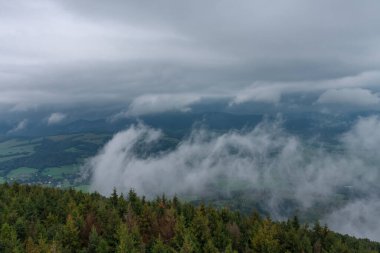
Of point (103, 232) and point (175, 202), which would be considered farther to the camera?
point (175, 202)

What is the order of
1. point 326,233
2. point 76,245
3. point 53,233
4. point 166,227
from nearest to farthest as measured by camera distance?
point 76,245, point 53,233, point 166,227, point 326,233

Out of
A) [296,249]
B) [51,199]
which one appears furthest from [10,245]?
[296,249]

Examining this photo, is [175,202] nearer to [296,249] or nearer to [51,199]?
[51,199]

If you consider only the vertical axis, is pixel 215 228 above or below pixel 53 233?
below

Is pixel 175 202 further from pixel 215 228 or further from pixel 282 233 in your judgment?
pixel 282 233

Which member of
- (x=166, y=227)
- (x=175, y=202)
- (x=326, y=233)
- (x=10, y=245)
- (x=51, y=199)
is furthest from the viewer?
(x=175, y=202)

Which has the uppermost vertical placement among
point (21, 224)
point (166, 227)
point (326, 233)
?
point (21, 224)

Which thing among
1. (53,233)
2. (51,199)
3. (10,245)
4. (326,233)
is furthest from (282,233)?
(51,199)
